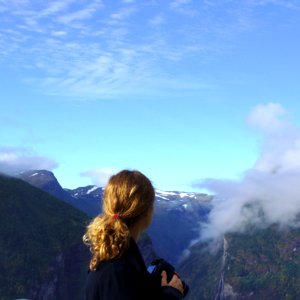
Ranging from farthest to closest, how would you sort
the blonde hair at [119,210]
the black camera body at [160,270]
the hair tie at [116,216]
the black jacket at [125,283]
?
1. the hair tie at [116,216]
2. the blonde hair at [119,210]
3. the black camera body at [160,270]
4. the black jacket at [125,283]

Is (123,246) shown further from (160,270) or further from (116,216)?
(160,270)

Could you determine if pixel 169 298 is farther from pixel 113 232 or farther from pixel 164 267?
pixel 113 232

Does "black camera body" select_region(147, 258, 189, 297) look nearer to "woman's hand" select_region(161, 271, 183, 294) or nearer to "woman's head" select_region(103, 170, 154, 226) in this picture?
"woman's hand" select_region(161, 271, 183, 294)

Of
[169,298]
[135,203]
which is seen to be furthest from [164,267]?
[135,203]

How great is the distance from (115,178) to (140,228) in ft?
3.16

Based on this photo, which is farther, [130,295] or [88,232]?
[88,232]

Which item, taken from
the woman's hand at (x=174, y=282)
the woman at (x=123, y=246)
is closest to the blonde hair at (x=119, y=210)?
the woman at (x=123, y=246)

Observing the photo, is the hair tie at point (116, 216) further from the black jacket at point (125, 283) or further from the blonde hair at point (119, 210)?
the black jacket at point (125, 283)

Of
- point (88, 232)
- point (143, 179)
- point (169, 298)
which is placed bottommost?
point (169, 298)

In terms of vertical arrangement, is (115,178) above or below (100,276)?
above

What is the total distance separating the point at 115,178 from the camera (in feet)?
31.3

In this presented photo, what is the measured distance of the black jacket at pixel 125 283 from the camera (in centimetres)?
896

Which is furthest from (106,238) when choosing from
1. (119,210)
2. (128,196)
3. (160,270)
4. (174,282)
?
Result: (174,282)

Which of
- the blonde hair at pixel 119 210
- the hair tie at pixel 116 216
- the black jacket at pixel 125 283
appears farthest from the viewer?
the hair tie at pixel 116 216
